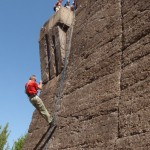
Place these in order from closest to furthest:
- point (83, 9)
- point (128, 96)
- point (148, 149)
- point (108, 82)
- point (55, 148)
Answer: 1. point (148, 149)
2. point (128, 96)
3. point (108, 82)
4. point (55, 148)
5. point (83, 9)

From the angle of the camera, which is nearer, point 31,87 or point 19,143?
point 31,87

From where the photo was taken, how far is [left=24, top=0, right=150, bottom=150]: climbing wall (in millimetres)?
4340

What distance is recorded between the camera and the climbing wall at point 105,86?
4340 millimetres

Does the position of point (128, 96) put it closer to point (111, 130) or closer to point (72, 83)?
point (111, 130)

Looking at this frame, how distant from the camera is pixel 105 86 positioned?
5195 millimetres

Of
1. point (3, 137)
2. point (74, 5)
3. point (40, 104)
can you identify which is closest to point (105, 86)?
point (40, 104)

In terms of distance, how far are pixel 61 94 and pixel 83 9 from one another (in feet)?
7.18

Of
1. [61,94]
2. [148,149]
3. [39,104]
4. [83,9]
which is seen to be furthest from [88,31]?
[148,149]

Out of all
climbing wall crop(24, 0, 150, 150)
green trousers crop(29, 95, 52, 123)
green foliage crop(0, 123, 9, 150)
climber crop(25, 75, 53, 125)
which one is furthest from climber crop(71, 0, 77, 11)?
green foliage crop(0, 123, 9, 150)

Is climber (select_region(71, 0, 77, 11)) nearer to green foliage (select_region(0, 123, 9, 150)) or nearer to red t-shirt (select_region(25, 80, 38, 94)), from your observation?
red t-shirt (select_region(25, 80, 38, 94))

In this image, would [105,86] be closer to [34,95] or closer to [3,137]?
[34,95]

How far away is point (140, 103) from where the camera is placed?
14.0 ft

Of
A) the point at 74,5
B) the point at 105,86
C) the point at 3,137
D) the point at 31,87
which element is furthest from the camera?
the point at 3,137

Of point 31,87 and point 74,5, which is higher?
point 74,5
